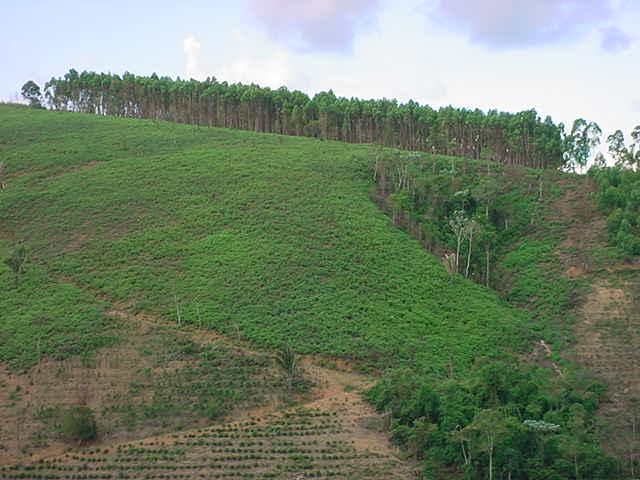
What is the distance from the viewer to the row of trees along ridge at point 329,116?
102 metres

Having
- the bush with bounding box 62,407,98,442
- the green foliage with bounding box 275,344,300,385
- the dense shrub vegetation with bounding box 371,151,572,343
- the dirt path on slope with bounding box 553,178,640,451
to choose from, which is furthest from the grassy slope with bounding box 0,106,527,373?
the bush with bounding box 62,407,98,442

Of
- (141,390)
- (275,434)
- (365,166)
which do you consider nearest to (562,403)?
(275,434)

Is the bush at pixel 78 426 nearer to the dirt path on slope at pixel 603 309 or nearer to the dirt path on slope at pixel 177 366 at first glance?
the dirt path on slope at pixel 177 366

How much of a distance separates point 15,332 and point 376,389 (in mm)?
27154

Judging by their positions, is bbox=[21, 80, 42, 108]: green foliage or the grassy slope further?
bbox=[21, 80, 42, 108]: green foliage

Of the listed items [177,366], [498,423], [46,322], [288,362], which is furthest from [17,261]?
[498,423]

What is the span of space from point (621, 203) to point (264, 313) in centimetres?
3791

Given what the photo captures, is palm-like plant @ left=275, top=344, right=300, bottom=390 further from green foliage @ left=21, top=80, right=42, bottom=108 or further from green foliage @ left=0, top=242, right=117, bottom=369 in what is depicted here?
green foliage @ left=21, top=80, right=42, bottom=108

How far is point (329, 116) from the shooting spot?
114750 millimetres

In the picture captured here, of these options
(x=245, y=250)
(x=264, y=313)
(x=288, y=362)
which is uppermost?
(x=245, y=250)

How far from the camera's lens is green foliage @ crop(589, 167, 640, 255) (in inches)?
2840

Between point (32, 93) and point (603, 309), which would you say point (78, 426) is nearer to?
point (603, 309)

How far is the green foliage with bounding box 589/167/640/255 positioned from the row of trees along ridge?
1630cm

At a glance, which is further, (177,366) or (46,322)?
(46,322)
